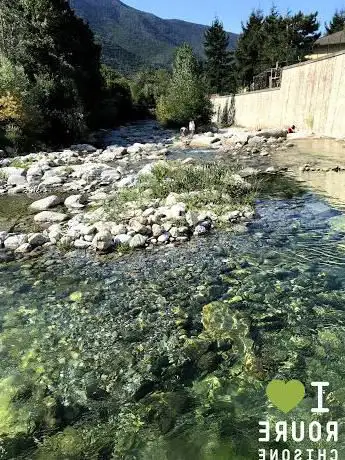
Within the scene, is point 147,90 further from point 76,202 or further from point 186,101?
point 76,202

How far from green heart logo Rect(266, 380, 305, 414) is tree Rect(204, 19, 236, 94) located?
6225 cm

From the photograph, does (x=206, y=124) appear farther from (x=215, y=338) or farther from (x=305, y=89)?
(x=215, y=338)

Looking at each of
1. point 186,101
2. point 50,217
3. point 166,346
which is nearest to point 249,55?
point 186,101

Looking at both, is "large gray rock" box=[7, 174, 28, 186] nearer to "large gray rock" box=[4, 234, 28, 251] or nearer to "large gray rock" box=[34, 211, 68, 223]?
"large gray rock" box=[34, 211, 68, 223]

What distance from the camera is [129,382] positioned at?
4.36m

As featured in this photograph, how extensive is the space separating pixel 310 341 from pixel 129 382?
2165 mm

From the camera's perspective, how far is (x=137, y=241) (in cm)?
826

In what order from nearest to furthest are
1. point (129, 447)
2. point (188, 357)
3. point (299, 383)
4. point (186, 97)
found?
point (129, 447) → point (299, 383) → point (188, 357) → point (186, 97)

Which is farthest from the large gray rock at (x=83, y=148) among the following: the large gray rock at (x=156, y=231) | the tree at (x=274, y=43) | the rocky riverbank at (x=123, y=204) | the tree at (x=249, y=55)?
the tree at (x=249, y=55)

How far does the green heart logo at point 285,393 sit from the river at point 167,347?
0.07 metres

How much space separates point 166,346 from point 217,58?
213 ft

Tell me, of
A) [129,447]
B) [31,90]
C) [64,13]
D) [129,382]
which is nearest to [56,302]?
[129,382]

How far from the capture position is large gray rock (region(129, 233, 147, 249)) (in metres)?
8.21

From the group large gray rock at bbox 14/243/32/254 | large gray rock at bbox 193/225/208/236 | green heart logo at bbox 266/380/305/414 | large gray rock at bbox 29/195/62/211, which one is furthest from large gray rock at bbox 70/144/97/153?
green heart logo at bbox 266/380/305/414
